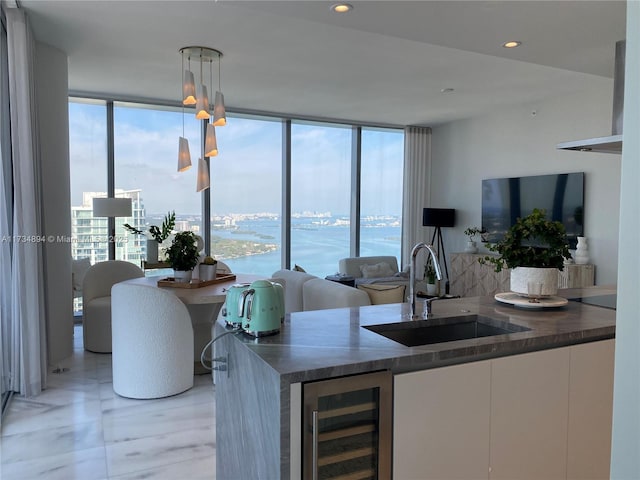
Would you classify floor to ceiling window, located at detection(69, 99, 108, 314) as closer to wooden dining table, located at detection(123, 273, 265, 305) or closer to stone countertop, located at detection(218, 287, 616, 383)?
wooden dining table, located at detection(123, 273, 265, 305)

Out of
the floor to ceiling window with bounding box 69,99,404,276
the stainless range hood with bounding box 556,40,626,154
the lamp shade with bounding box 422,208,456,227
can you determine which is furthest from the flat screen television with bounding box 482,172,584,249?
the stainless range hood with bounding box 556,40,626,154

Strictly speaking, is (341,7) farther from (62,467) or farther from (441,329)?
(62,467)

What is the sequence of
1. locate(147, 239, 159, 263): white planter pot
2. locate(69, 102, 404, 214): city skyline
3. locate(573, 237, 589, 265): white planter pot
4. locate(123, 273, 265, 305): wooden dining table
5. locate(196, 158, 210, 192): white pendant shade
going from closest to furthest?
locate(123, 273, 265, 305): wooden dining table → locate(196, 158, 210, 192): white pendant shade → locate(147, 239, 159, 263): white planter pot → locate(573, 237, 589, 265): white planter pot → locate(69, 102, 404, 214): city skyline

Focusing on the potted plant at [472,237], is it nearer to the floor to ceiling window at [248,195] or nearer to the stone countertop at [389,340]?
the floor to ceiling window at [248,195]

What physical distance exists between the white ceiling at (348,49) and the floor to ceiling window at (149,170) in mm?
401

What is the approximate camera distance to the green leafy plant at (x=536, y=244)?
2320 mm

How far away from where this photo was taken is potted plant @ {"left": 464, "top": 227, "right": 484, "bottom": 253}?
22.4 feet

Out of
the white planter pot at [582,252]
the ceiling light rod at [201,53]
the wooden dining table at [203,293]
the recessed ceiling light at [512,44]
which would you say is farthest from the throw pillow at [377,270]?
the recessed ceiling light at [512,44]

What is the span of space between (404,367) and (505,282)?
4.78 m

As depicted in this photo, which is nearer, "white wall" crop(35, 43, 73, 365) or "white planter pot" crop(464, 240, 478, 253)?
"white wall" crop(35, 43, 73, 365)

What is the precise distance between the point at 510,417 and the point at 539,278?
2.81ft

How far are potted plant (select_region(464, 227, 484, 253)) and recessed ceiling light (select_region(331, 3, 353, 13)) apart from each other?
15.9 feet

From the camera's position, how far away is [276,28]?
3.67 metres

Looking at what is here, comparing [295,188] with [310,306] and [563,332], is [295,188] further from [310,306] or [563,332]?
[563,332]
